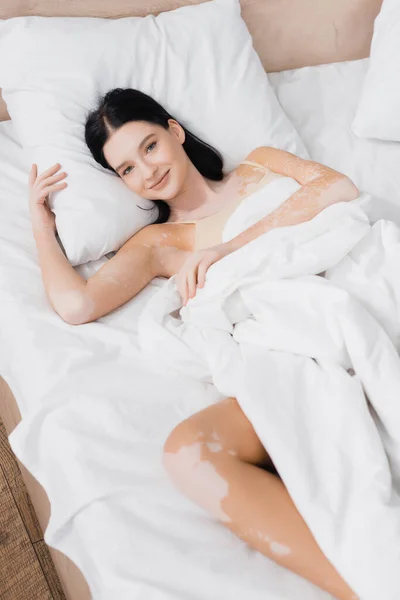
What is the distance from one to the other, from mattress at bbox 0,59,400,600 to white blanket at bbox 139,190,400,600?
0.08 meters

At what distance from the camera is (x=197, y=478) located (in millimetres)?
883

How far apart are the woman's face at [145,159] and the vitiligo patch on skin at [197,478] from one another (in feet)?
2.06

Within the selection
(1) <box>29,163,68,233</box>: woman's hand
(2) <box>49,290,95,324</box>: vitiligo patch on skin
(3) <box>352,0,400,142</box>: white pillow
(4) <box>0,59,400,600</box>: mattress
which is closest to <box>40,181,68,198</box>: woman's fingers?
(1) <box>29,163,68,233</box>: woman's hand

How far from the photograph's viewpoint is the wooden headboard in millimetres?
1688

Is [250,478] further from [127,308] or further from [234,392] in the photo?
[127,308]

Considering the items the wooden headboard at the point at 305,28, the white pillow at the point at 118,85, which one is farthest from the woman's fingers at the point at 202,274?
the wooden headboard at the point at 305,28

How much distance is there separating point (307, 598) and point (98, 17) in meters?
1.40

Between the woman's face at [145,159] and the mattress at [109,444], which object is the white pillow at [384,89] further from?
the woman's face at [145,159]

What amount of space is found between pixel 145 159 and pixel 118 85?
228mm

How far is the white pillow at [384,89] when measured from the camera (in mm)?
1537

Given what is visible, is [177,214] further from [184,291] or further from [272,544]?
[272,544]

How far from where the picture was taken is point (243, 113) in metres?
1.50

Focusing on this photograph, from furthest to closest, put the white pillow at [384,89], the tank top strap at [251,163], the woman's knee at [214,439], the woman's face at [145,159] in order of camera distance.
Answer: the white pillow at [384,89]
the tank top strap at [251,163]
the woman's face at [145,159]
the woman's knee at [214,439]

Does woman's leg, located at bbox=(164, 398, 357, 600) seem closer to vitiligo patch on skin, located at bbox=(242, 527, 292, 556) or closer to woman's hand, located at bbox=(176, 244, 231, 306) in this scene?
vitiligo patch on skin, located at bbox=(242, 527, 292, 556)
